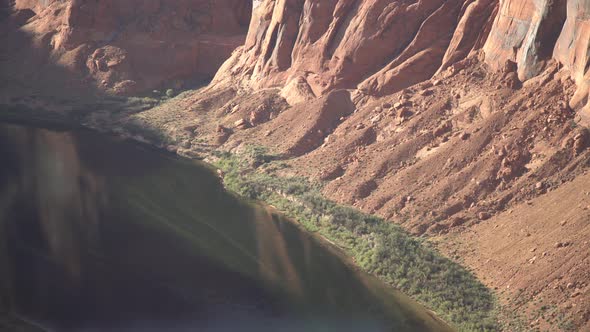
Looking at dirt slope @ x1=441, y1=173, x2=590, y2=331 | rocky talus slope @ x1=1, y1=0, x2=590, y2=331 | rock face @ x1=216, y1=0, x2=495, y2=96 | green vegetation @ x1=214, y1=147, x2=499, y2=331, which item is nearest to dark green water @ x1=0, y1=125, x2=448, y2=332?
green vegetation @ x1=214, y1=147, x2=499, y2=331

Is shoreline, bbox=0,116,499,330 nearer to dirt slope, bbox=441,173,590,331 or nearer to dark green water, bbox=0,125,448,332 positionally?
dark green water, bbox=0,125,448,332

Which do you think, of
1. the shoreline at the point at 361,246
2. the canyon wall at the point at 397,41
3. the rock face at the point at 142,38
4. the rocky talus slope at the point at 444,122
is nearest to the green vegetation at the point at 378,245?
the shoreline at the point at 361,246

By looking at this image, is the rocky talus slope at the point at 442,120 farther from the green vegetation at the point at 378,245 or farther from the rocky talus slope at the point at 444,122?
the green vegetation at the point at 378,245

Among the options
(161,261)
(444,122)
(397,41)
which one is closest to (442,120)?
(444,122)

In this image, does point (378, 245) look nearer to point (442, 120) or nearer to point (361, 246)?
point (361, 246)

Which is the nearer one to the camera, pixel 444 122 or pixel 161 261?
pixel 161 261

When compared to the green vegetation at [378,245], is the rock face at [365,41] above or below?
above
